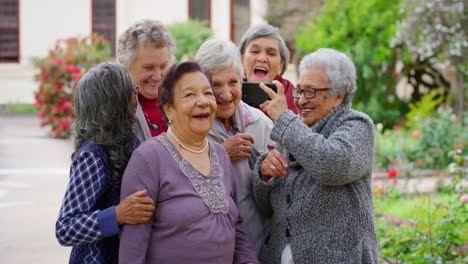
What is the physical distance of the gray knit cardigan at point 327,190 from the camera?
2447 mm

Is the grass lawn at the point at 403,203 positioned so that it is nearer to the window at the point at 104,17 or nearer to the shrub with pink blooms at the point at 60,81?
the shrub with pink blooms at the point at 60,81

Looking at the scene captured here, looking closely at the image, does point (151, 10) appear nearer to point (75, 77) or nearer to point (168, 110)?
point (75, 77)

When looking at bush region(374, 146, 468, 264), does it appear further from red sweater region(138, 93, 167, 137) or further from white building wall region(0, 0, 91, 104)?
white building wall region(0, 0, 91, 104)

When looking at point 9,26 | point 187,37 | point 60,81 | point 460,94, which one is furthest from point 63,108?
point 9,26

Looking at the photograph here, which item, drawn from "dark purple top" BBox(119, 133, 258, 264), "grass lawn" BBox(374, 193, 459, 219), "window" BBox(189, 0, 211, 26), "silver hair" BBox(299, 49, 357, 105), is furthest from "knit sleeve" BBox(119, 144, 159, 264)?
"window" BBox(189, 0, 211, 26)

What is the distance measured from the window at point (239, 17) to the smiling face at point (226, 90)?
19130mm

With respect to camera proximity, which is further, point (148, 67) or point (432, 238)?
point (432, 238)

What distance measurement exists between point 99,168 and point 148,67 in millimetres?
667

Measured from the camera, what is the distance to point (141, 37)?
2.90m

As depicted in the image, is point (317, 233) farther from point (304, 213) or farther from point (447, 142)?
point (447, 142)

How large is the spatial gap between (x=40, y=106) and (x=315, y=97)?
13335 mm

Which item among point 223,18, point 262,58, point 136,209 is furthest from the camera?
point 223,18

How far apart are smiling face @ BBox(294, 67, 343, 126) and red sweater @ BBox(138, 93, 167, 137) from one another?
679mm

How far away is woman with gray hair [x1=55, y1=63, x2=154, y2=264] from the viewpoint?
7.80 ft
